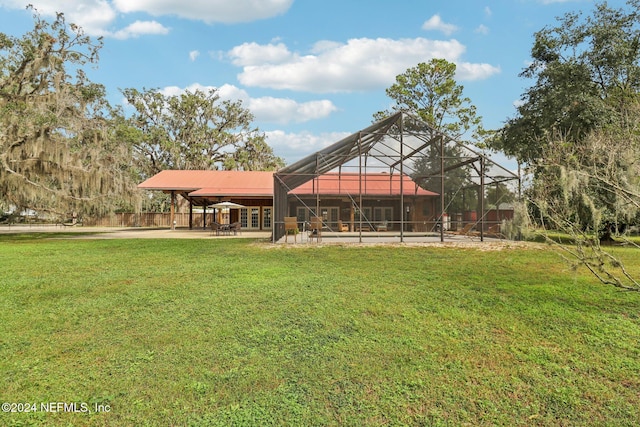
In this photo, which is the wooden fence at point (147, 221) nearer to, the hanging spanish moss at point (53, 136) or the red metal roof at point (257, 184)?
the red metal roof at point (257, 184)

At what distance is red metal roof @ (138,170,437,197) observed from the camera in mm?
19406

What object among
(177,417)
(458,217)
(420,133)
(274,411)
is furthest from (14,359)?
(458,217)

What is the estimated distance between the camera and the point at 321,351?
3562 mm

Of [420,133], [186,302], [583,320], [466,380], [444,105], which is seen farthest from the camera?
[444,105]

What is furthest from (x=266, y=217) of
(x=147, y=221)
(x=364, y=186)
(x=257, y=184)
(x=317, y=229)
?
(x=147, y=221)

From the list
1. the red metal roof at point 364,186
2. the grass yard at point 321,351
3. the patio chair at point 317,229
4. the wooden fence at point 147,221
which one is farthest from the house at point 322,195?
the grass yard at point 321,351

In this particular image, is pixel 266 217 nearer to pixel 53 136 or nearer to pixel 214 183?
pixel 214 183

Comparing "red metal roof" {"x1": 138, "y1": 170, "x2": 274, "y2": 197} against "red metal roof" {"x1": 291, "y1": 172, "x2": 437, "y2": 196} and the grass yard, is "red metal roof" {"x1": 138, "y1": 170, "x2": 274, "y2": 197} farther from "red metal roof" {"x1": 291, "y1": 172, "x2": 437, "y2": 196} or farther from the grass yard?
the grass yard

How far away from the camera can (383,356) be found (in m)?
3.46

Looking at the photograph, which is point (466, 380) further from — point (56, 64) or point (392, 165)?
point (56, 64)

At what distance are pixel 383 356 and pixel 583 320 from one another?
2.75 metres

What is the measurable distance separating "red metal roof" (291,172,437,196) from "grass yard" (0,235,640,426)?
41.0ft

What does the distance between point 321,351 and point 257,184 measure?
2310cm

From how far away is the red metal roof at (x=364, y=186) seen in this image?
1902 centimetres
